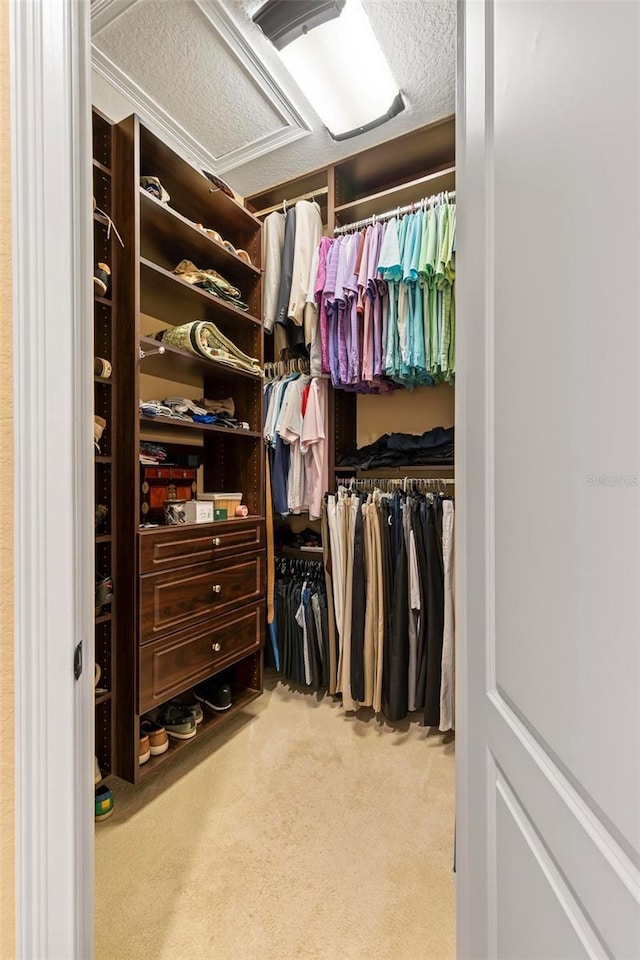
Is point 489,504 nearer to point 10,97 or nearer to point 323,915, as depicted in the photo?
point 10,97

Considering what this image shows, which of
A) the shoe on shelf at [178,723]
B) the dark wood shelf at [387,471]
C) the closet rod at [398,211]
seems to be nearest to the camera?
the shoe on shelf at [178,723]

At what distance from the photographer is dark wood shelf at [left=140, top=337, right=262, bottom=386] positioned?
1757mm

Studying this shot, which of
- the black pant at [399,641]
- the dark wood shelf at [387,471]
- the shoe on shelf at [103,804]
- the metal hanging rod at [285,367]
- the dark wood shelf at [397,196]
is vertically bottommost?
the shoe on shelf at [103,804]

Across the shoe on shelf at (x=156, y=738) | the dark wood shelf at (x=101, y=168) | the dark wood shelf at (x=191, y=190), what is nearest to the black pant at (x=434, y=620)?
the shoe on shelf at (x=156, y=738)

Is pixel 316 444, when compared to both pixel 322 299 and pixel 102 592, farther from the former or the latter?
pixel 102 592

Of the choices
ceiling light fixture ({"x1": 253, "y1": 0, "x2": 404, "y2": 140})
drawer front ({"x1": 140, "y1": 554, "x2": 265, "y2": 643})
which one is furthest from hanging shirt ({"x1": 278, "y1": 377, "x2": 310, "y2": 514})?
ceiling light fixture ({"x1": 253, "y1": 0, "x2": 404, "y2": 140})

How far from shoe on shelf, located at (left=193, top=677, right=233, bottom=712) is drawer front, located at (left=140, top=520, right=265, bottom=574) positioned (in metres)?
0.65

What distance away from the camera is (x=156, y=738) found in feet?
5.47

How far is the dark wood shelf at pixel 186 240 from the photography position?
168 cm

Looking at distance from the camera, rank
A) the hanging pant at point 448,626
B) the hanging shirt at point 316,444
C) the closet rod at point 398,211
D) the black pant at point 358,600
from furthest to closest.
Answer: the hanging shirt at point 316,444 < the black pant at point 358,600 < the closet rod at point 398,211 < the hanging pant at point 448,626

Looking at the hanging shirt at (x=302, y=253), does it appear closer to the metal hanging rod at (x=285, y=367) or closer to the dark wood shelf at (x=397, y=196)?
the dark wood shelf at (x=397, y=196)

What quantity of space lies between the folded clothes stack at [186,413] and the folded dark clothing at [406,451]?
65cm

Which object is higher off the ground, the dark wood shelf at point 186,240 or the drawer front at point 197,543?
the dark wood shelf at point 186,240

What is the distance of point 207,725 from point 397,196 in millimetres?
2725
